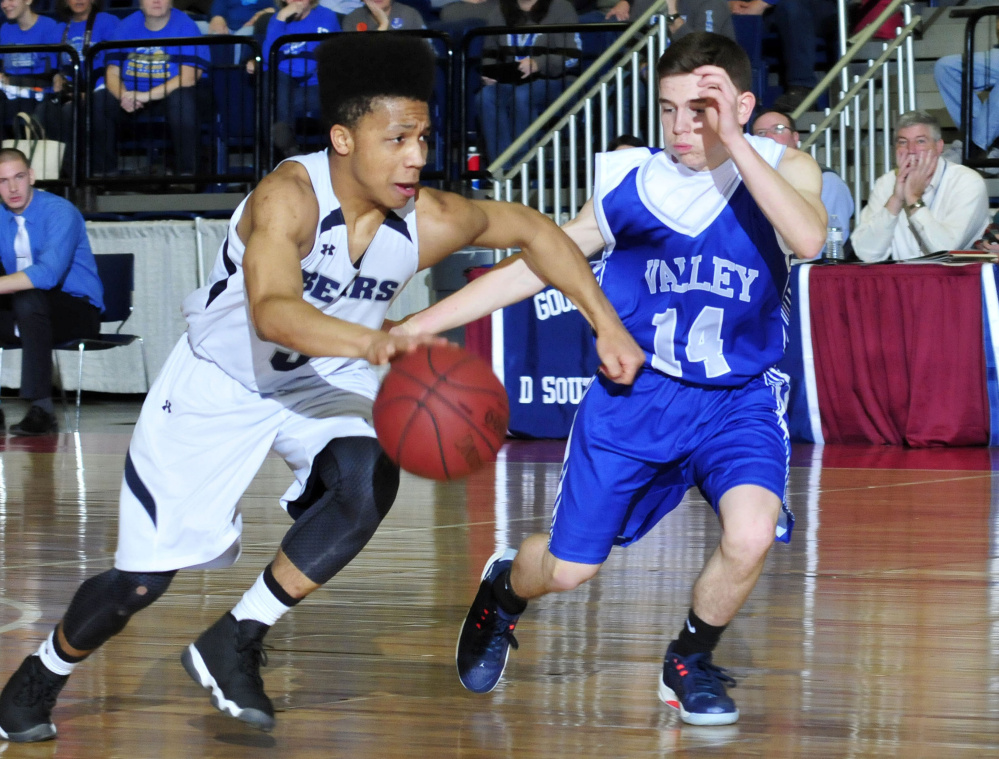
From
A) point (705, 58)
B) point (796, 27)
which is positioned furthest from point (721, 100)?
point (796, 27)

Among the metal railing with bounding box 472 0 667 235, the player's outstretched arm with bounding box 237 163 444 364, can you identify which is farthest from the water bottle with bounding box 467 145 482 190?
the player's outstretched arm with bounding box 237 163 444 364

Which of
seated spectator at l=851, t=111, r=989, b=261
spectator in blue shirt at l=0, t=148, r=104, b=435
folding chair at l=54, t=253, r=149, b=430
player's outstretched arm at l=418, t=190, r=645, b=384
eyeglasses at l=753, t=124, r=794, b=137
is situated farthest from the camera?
folding chair at l=54, t=253, r=149, b=430

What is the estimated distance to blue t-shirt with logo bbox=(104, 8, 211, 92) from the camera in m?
10.5

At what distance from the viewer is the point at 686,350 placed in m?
3.18

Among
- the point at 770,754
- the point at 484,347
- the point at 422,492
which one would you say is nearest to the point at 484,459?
the point at 770,754

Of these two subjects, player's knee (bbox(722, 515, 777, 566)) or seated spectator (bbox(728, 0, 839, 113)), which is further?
seated spectator (bbox(728, 0, 839, 113))

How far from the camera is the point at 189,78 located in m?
10.6

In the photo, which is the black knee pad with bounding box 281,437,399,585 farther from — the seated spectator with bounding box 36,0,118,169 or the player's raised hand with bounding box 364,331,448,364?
the seated spectator with bounding box 36,0,118,169

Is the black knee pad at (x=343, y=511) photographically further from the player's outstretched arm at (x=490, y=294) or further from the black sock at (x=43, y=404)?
the black sock at (x=43, y=404)

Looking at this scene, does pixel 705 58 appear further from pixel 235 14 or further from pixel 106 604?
pixel 235 14

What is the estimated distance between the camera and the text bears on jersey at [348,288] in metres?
2.99

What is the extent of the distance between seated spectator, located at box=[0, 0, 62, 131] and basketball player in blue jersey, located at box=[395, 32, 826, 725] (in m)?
8.83

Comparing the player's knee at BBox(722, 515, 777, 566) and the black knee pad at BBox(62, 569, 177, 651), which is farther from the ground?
the player's knee at BBox(722, 515, 777, 566)

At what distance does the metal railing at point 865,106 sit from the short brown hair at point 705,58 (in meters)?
6.22
